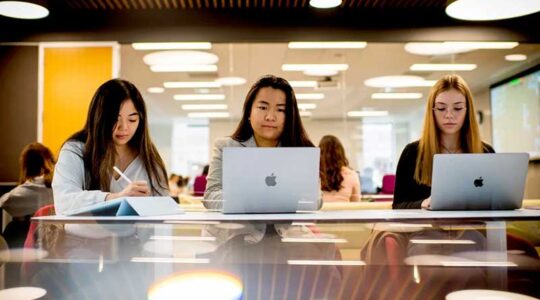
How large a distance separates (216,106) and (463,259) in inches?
309

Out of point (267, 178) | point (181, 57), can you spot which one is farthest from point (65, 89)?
point (267, 178)

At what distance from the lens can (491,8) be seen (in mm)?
3502

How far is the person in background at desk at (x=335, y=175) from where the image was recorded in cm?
437

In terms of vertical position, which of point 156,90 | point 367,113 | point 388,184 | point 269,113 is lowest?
point 388,184

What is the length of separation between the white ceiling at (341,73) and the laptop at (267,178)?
4752mm

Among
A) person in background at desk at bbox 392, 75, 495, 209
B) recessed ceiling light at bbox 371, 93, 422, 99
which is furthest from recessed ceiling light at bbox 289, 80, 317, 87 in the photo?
person in background at desk at bbox 392, 75, 495, 209

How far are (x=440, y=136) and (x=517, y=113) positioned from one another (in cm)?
615

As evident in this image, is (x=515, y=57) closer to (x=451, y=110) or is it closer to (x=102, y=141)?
(x=451, y=110)

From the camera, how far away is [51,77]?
538cm

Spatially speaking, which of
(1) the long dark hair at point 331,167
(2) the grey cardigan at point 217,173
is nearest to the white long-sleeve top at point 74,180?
(2) the grey cardigan at point 217,173

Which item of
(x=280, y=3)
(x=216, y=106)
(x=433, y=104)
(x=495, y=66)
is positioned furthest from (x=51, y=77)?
(x=495, y=66)

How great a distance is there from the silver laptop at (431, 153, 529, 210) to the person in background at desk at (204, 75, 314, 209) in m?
0.79

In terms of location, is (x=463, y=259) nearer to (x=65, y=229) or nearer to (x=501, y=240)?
(x=501, y=240)

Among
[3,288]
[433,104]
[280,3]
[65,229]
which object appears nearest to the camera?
[3,288]
